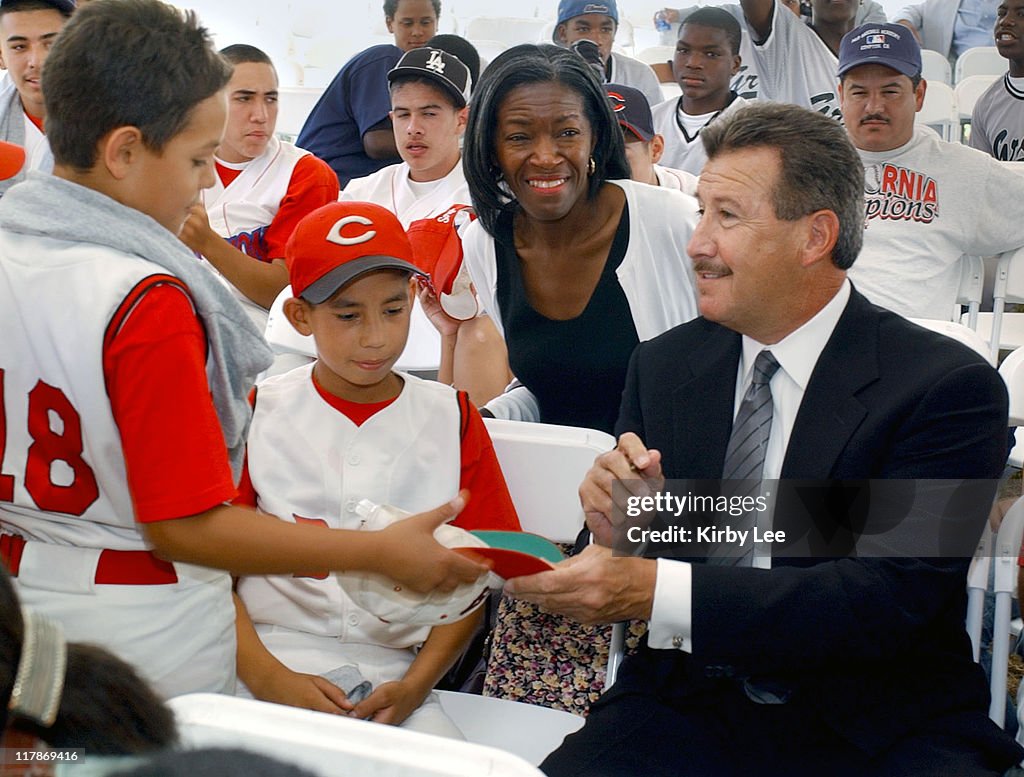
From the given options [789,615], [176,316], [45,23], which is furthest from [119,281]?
[45,23]

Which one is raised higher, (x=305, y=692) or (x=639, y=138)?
(x=639, y=138)

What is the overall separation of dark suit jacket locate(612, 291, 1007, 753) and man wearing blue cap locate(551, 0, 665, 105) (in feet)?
13.7

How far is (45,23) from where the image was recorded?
3094mm

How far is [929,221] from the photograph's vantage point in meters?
3.54

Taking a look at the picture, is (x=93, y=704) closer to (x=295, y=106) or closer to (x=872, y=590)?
(x=872, y=590)

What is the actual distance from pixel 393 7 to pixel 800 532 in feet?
16.4

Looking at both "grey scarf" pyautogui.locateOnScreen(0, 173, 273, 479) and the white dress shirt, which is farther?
the white dress shirt

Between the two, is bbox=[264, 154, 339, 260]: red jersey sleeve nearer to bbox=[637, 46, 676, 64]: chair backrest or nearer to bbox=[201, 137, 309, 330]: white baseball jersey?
bbox=[201, 137, 309, 330]: white baseball jersey

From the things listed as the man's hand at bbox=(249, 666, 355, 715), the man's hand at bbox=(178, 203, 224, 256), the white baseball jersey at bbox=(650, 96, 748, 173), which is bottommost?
the man's hand at bbox=(249, 666, 355, 715)

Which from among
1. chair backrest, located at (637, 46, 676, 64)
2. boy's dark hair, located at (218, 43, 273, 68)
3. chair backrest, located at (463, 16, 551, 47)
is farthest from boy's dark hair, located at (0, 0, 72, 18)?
chair backrest, located at (637, 46, 676, 64)

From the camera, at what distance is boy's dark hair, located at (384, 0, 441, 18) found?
5.88m

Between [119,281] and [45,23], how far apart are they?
218 cm

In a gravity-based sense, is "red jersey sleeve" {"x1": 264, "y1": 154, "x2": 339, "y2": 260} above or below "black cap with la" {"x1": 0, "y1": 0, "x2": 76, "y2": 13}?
below

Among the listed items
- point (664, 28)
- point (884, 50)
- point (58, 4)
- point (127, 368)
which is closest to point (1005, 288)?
point (884, 50)
